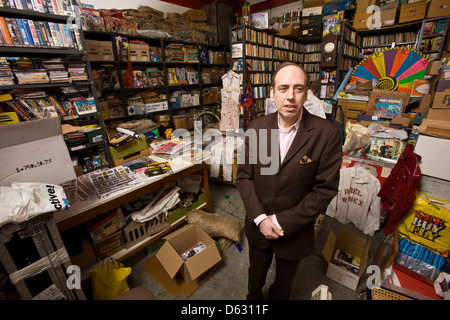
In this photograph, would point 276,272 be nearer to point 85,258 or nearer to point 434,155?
point 85,258

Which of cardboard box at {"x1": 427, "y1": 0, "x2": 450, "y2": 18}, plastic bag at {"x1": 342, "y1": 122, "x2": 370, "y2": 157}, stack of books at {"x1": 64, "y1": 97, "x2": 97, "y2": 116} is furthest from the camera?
cardboard box at {"x1": 427, "y1": 0, "x2": 450, "y2": 18}

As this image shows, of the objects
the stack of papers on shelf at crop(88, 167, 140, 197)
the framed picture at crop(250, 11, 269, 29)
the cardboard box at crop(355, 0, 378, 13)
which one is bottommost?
the stack of papers on shelf at crop(88, 167, 140, 197)

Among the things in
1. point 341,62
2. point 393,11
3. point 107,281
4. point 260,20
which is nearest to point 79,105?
point 107,281

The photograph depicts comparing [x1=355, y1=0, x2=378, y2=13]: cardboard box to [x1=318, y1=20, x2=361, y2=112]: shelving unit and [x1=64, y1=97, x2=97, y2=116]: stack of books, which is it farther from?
[x1=64, y1=97, x2=97, y2=116]: stack of books

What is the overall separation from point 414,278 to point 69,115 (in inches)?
131

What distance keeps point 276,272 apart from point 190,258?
2.10 ft

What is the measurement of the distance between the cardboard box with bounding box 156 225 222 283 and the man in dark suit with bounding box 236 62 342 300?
513mm

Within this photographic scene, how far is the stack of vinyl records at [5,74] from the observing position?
164 centimetres

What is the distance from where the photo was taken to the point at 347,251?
1.75m

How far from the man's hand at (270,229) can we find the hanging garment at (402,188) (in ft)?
4.01

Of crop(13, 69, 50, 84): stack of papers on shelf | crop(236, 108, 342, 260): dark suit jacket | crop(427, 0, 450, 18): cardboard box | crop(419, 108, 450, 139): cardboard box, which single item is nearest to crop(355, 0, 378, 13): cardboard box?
crop(427, 0, 450, 18): cardboard box

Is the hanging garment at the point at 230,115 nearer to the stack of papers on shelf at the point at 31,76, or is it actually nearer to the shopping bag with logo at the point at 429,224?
the stack of papers on shelf at the point at 31,76

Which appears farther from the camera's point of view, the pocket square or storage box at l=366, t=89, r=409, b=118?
storage box at l=366, t=89, r=409, b=118

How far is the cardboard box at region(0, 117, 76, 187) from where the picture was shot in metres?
1.00
